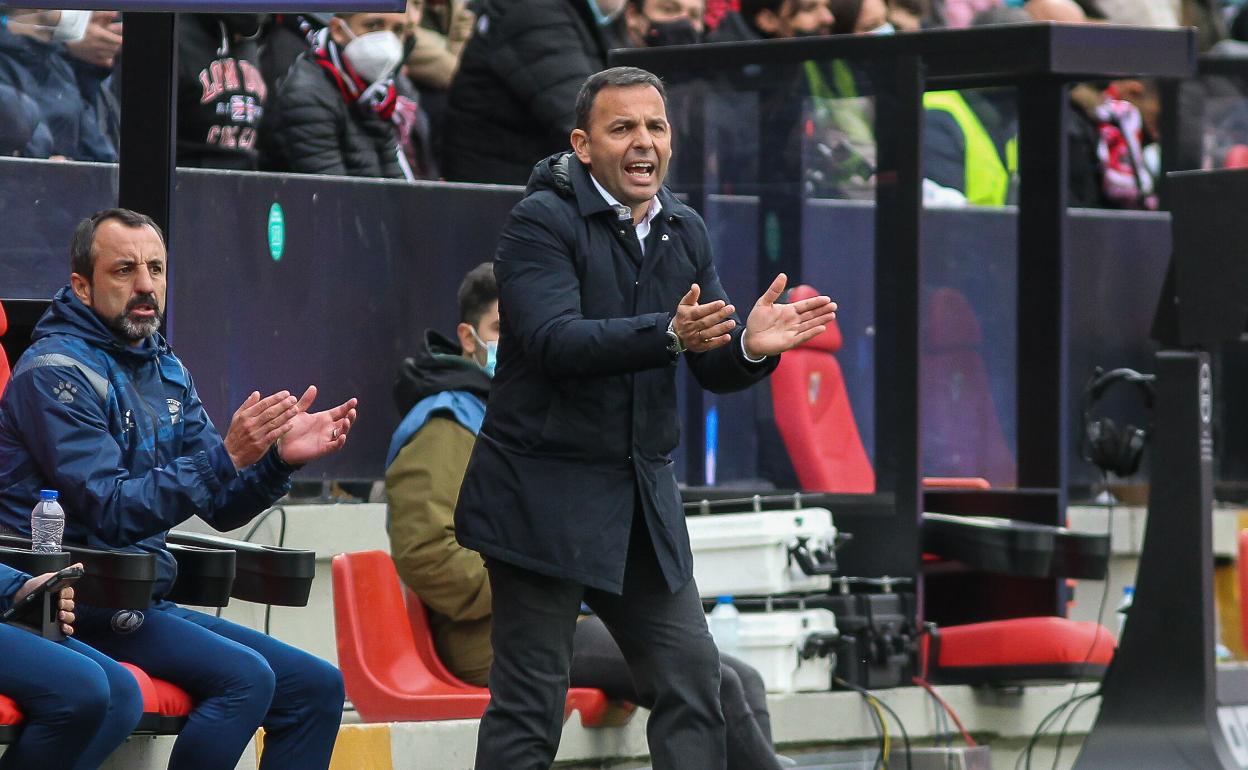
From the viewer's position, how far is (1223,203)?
6.64 m

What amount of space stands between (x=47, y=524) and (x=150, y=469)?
32 cm

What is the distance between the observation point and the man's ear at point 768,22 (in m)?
9.16

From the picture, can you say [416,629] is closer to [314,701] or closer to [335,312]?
[314,701]

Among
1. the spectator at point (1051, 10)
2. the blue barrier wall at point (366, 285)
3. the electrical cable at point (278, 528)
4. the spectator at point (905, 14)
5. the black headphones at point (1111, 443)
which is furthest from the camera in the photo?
the spectator at point (1051, 10)

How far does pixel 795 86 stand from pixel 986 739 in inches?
92.6

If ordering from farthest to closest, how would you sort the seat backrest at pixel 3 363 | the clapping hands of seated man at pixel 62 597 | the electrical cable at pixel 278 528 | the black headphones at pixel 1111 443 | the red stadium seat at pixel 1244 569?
the red stadium seat at pixel 1244 569 < the black headphones at pixel 1111 443 < the electrical cable at pixel 278 528 < the seat backrest at pixel 3 363 < the clapping hands of seated man at pixel 62 597

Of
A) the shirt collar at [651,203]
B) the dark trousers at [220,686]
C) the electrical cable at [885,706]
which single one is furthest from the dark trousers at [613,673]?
the shirt collar at [651,203]

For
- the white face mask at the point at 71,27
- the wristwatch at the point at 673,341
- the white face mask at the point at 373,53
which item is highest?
the white face mask at the point at 373,53

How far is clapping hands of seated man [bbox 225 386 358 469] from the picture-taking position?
15.1ft

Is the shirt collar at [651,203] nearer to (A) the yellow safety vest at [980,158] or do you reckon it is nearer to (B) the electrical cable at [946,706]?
(B) the electrical cable at [946,706]

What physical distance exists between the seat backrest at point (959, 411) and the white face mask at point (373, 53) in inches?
89.1

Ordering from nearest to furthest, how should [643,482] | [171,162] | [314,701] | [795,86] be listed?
[643,482], [314,701], [171,162], [795,86]

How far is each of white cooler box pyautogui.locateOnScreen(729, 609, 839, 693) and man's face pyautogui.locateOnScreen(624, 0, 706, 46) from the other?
2974 millimetres

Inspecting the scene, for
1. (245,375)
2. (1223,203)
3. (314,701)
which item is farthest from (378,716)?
(1223,203)
